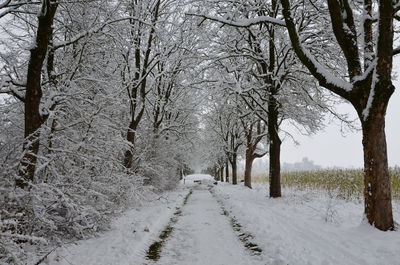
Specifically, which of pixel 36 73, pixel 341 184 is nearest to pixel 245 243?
pixel 36 73

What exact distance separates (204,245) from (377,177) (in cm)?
378

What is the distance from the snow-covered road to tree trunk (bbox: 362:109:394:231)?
2.83 metres

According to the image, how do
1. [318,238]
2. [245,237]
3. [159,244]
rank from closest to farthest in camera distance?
[318,238], [159,244], [245,237]

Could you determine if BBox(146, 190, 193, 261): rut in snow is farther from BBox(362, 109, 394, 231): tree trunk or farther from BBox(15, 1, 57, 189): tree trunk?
BBox(362, 109, 394, 231): tree trunk

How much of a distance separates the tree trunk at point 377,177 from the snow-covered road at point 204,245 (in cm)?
283

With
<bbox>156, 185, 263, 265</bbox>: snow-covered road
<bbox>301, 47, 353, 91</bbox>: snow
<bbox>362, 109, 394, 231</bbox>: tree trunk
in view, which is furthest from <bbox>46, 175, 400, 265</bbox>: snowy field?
<bbox>301, 47, 353, 91</bbox>: snow

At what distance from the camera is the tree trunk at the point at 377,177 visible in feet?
19.9

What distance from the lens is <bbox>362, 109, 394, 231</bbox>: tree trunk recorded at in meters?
6.05

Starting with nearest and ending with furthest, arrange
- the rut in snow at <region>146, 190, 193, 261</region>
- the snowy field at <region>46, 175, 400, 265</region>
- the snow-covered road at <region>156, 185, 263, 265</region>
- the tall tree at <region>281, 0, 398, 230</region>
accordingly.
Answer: the snowy field at <region>46, 175, 400, 265</region>, the snow-covered road at <region>156, 185, 263, 265</region>, the rut in snow at <region>146, 190, 193, 261</region>, the tall tree at <region>281, 0, 398, 230</region>

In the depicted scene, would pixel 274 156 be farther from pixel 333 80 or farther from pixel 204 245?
pixel 204 245

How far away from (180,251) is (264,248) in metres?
1.54

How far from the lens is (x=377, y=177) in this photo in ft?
20.1

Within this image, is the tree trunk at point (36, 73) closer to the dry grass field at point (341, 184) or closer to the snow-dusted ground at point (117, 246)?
the snow-dusted ground at point (117, 246)

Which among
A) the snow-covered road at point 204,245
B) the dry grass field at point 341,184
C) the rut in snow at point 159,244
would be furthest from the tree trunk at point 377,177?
the dry grass field at point 341,184
